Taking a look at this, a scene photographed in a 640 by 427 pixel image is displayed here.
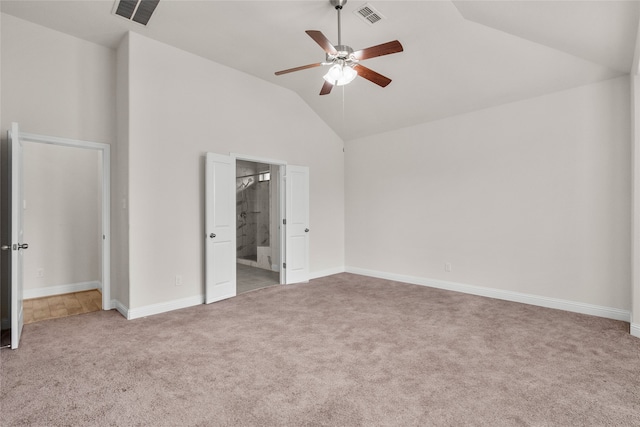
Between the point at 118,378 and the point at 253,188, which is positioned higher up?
the point at 253,188

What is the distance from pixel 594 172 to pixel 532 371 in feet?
8.50

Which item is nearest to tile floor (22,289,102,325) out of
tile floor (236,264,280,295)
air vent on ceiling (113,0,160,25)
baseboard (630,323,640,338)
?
tile floor (236,264,280,295)

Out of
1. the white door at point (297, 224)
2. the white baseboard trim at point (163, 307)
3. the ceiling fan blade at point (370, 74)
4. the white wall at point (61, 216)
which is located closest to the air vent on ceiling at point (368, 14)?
the ceiling fan blade at point (370, 74)

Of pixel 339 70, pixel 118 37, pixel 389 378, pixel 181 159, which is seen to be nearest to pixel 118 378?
pixel 389 378

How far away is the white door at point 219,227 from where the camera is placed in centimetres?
428

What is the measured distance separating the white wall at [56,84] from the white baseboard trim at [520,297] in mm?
4336

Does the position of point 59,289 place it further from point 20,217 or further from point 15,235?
point 15,235

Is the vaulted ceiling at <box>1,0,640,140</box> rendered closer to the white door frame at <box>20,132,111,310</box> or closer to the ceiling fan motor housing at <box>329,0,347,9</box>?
the ceiling fan motor housing at <box>329,0,347,9</box>

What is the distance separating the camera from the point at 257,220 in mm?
7758

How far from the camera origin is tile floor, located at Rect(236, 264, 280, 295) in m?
5.22

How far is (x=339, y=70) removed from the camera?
114 inches

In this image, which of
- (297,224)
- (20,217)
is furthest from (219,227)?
(20,217)

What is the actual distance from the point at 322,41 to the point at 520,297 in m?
3.97

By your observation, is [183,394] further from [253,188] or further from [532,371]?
[253,188]
